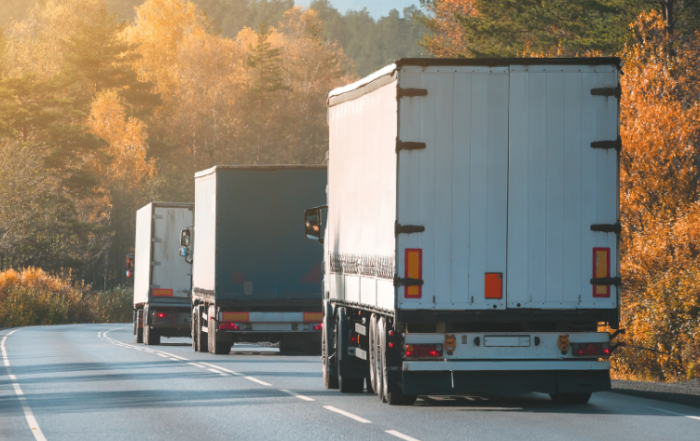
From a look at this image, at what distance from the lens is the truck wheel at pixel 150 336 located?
30905 millimetres

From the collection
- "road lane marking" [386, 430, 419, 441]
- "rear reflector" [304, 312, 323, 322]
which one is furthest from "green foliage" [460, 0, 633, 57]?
"road lane marking" [386, 430, 419, 441]

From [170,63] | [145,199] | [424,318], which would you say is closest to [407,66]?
[424,318]

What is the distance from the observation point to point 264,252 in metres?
23.6

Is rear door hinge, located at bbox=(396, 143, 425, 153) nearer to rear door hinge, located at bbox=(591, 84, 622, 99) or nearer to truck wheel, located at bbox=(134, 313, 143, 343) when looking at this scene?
rear door hinge, located at bbox=(591, 84, 622, 99)

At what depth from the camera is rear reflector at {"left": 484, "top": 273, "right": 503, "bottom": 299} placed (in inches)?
456

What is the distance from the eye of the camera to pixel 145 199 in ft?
258

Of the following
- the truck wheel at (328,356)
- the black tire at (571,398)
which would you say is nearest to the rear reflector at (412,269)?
the black tire at (571,398)

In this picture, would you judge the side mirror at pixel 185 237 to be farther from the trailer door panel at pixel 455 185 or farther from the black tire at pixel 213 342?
the trailer door panel at pixel 455 185

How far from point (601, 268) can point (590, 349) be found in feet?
2.78

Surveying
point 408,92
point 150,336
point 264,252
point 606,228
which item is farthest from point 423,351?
point 150,336

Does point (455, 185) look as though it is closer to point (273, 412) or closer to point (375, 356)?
point (375, 356)

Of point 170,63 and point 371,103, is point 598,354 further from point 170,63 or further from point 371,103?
point 170,63

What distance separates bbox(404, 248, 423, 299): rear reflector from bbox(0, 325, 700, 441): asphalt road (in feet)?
4.14

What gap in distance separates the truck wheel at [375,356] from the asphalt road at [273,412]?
249 millimetres
